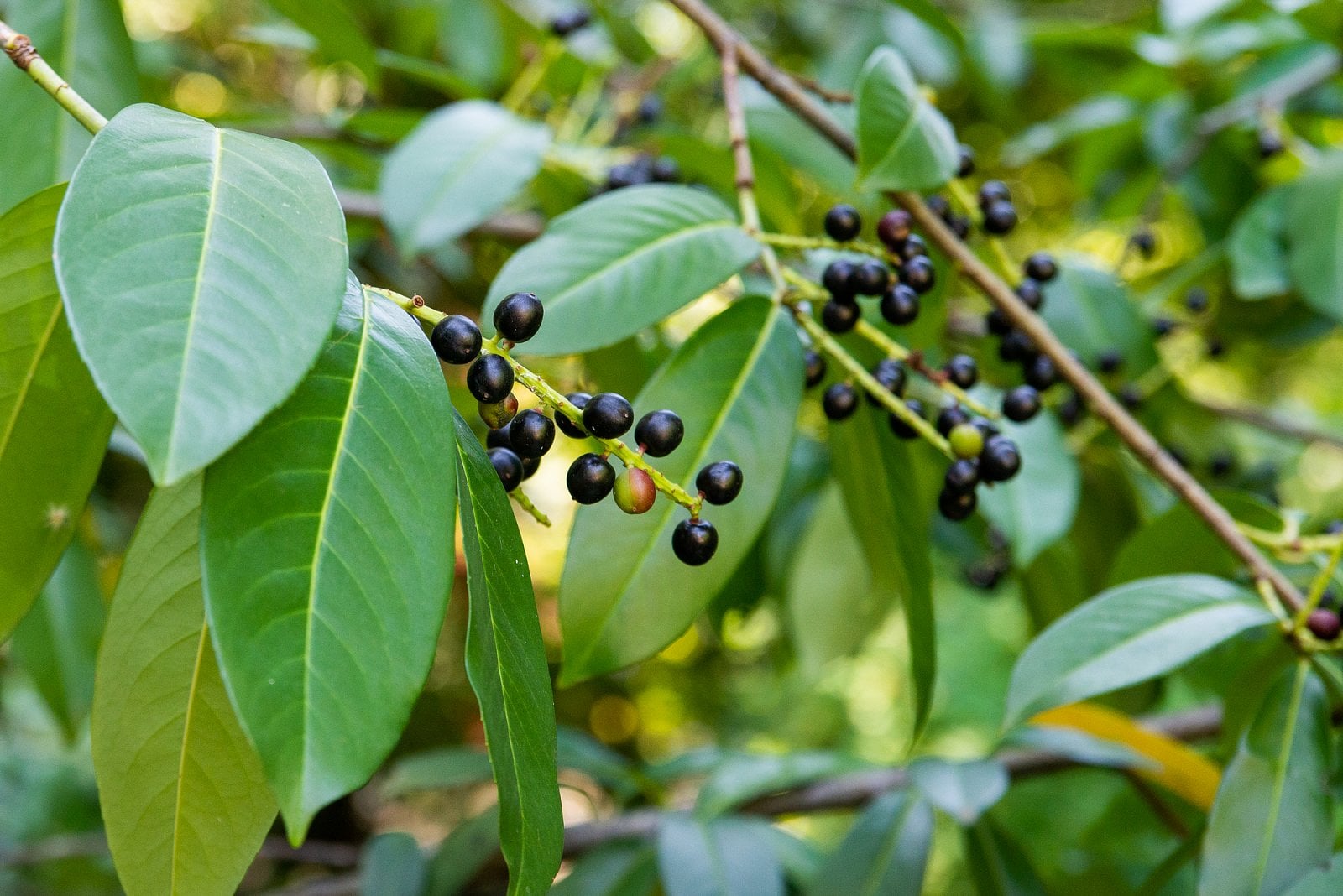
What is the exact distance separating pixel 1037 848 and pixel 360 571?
2.44m

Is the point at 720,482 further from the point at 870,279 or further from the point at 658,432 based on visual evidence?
the point at 870,279

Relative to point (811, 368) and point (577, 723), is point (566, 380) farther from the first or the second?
point (577, 723)

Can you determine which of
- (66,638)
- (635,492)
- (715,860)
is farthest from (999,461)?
(66,638)

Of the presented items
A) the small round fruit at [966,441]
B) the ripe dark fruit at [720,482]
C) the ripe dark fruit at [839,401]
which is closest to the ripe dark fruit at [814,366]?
the ripe dark fruit at [839,401]

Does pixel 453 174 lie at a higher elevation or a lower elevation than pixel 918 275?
lower

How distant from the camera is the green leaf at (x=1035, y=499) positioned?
108 centimetres

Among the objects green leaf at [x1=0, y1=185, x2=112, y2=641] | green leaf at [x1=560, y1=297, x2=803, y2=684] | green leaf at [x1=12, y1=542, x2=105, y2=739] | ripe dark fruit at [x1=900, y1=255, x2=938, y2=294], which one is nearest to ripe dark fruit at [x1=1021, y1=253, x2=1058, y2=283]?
ripe dark fruit at [x1=900, y1=255, x2=938, y2=294]

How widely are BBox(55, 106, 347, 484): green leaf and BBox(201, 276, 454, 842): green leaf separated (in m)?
0.05

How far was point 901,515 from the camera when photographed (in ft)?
2.87

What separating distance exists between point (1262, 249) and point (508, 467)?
49.0 inches

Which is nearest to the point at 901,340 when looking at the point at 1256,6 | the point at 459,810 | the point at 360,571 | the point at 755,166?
the point at 755,166

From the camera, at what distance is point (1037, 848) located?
8.16ft

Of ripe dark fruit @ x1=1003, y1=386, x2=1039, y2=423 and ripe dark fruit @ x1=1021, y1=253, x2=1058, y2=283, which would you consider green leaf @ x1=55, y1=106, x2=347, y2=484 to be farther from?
ripe dark fruit @ x1=1021, y1=253, x2=1058, y2=283

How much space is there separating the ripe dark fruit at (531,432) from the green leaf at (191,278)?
146 millimetres
